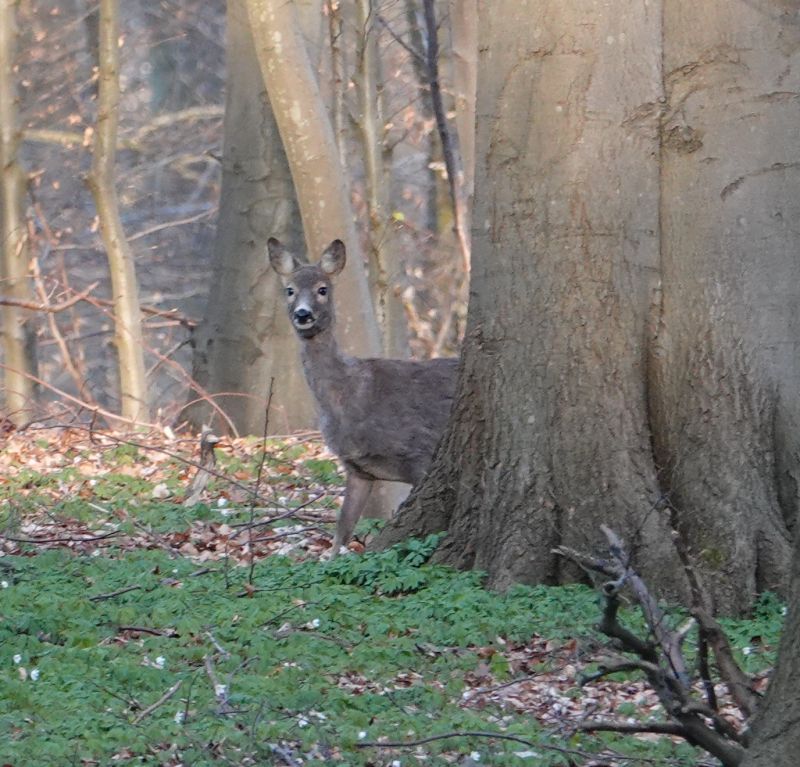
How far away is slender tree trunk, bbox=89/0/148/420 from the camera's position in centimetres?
1602

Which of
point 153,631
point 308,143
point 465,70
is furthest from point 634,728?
point 465,70

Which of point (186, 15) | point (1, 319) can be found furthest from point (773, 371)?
point (186, 15)

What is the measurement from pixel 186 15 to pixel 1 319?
46.6 ft

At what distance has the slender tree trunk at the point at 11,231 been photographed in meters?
16.2

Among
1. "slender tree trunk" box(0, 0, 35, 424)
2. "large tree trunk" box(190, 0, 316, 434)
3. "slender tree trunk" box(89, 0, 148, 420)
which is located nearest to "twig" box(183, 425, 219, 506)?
"large tree trunk" box(190, 0, 316, 434)

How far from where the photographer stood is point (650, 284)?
7.46 metres

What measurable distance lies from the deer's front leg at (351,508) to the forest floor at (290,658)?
134mm

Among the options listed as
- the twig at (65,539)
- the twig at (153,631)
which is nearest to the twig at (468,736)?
the twig at (153,631)

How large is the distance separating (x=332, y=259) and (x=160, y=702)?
5.22m

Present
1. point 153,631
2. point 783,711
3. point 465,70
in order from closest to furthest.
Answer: point 783,711, point 153,631, point 465,70

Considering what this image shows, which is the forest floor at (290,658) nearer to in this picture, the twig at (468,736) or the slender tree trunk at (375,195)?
the twig at (468,736)

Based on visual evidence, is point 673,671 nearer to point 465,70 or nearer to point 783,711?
point 783,711

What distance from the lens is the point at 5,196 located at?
655 inches

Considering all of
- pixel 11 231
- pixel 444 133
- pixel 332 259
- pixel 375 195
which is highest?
pixel 444 133
